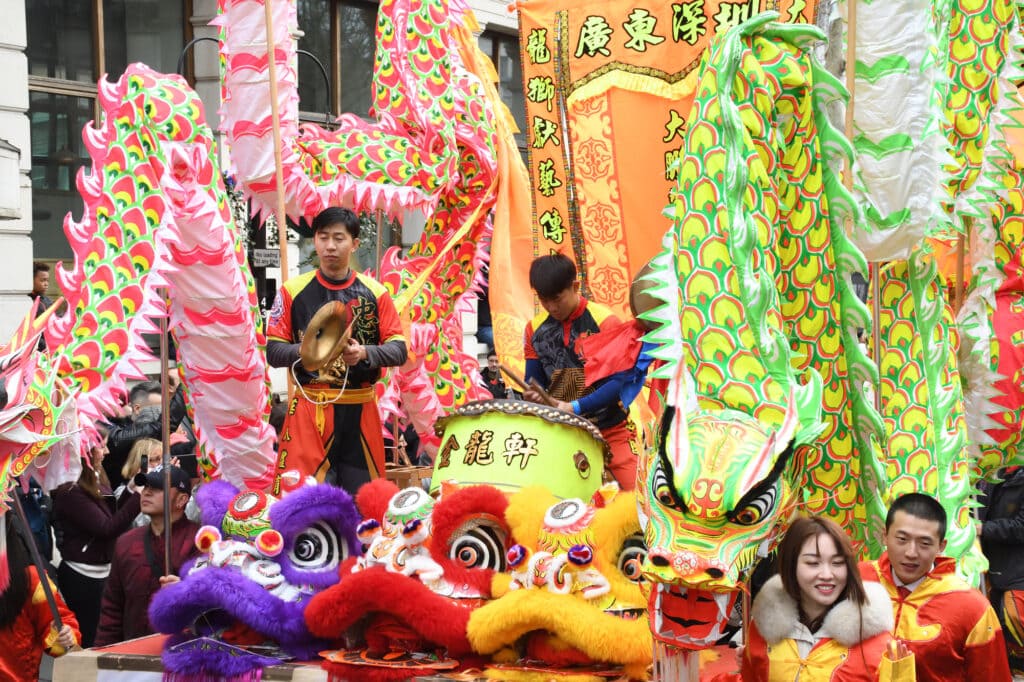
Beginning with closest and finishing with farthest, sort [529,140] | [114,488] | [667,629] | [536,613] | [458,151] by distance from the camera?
1. [667,629]
2. [536,613]
3. [114,488]
4. [458,151]
5. [529,140]

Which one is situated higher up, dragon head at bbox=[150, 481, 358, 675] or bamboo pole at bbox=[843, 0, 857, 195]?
bamboo pole at bbox=[843, 0, 857, 195]

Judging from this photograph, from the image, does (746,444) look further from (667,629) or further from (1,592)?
(1,592)

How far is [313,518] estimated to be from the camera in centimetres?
438

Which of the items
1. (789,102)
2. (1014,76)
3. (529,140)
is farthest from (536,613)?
(529,140)

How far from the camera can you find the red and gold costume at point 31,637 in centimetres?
436

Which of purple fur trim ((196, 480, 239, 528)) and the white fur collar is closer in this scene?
the white fur collar

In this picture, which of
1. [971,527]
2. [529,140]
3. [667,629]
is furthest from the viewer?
[529,140]

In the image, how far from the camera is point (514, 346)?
7465 millimetres

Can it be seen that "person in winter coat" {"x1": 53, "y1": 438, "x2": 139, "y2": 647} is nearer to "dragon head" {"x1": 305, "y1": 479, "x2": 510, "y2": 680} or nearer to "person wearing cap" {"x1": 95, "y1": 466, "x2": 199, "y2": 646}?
"person wearing cap" {"x1": 95, "y1": 466, "x2": 199, "y2": 646}

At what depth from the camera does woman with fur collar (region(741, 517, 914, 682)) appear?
3.36 m

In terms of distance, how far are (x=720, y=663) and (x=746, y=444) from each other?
2.99 feet

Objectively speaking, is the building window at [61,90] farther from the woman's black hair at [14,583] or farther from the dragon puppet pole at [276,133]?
the woman's black hair at [14,583]

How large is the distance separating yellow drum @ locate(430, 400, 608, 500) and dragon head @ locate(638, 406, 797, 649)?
104 centimetres

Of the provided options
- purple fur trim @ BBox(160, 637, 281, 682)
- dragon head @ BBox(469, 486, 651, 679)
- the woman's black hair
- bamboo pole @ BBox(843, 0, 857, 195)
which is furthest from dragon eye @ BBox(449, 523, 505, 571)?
bamboo pole @ BBox(843, 0, 857, 195)
